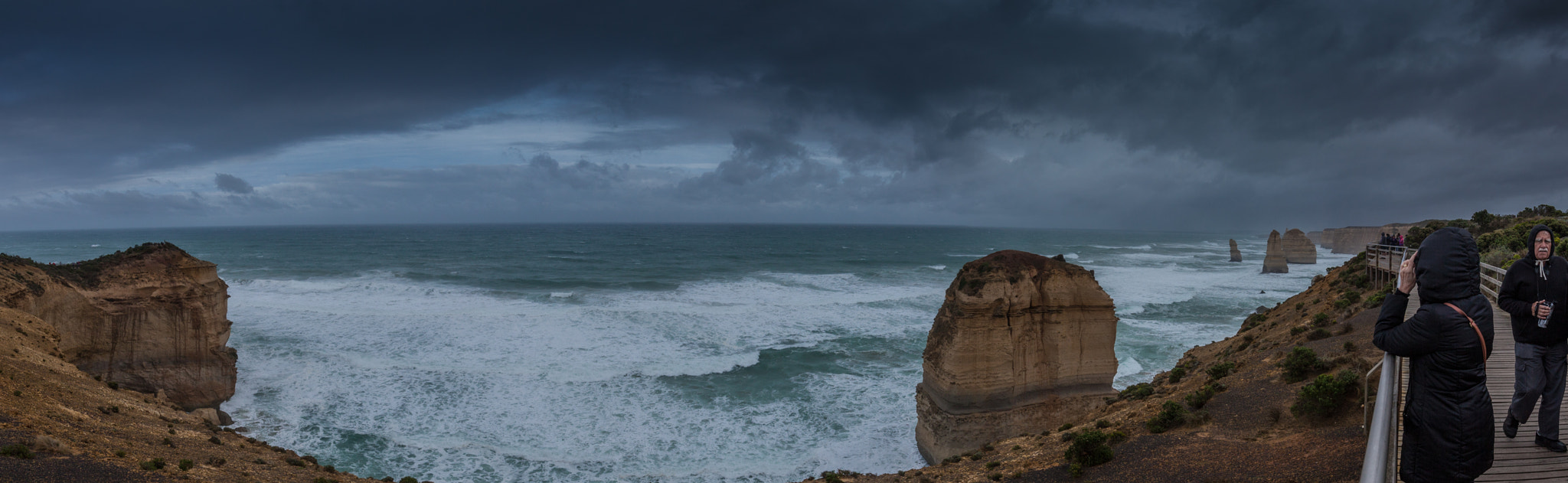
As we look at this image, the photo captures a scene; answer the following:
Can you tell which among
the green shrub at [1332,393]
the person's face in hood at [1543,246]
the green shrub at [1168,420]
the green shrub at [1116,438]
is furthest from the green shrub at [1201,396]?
the person's face in hood at [1543,246]

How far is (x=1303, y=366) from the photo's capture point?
12.0 metres

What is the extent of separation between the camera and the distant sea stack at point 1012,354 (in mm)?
15711

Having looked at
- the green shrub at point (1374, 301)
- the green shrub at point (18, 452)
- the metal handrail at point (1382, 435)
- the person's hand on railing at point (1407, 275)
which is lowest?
the green shrub at point (18, 452)

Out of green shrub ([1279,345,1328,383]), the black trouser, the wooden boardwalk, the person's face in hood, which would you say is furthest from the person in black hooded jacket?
green shrub ([1279,345,1328,383])

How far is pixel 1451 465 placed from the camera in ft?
11.6

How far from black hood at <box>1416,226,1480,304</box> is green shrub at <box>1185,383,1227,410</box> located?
33.7 ft

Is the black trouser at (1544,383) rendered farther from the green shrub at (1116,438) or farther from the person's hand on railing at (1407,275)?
the green shrub at (1116,438)

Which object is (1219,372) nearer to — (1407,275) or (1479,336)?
(1407,275)

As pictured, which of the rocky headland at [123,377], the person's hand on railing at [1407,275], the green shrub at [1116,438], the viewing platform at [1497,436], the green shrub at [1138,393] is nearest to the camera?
the viewing platform at [1497,436]

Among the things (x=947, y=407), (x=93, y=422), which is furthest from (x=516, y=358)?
(x=947, y=407)

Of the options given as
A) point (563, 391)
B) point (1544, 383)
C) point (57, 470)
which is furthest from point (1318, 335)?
point (57, 470)

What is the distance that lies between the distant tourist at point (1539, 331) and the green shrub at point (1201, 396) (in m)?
7.26

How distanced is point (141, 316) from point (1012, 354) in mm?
25678

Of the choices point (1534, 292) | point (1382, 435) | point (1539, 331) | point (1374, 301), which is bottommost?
point (1374, 301)
